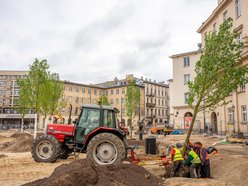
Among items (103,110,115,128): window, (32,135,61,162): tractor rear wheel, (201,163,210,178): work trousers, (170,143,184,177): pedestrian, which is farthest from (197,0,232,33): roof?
(32,135,61,162): tractor rear wheel

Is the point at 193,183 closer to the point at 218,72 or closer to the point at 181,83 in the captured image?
the point at 218,72

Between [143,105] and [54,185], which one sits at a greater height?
[143,105]

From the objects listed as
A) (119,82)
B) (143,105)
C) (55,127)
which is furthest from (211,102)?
(119,82)

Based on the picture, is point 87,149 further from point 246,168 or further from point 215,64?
point 215,64

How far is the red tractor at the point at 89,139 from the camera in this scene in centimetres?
1183

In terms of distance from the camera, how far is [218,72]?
14641 millimetres

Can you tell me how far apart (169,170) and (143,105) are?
78071mm

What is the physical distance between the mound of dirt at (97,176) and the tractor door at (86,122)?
3972 millimetres

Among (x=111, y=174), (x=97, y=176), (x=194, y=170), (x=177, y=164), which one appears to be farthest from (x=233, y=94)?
(x=97, y=176)

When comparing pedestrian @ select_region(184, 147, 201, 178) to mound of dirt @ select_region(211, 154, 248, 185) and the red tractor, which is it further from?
the red tractor

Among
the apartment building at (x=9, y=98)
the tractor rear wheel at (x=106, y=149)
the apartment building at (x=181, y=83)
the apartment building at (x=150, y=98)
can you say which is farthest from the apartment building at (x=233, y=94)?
the apartment building at (x=9, y=98)

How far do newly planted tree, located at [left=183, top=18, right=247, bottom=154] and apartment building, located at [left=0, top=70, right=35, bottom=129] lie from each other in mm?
77131

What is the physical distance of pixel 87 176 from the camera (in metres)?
7.27

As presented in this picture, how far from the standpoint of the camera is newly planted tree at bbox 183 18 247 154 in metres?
14.5
